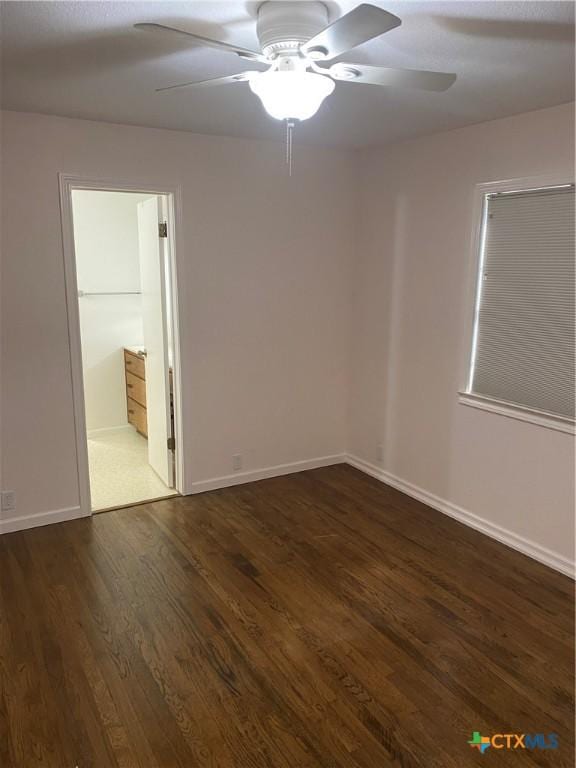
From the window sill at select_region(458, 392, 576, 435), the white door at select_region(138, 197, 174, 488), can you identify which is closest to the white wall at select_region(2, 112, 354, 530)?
the white door at select_region(138, 197, 174, 488)

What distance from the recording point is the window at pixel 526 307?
9.66 ft

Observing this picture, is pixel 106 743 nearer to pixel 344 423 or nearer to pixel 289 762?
pixel 289 762

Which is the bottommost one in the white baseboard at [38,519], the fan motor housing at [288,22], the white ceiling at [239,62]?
the white baseboard at [38,519]

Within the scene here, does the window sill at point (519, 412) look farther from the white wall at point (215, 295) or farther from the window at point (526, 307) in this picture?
the white wall at point (215, 295)

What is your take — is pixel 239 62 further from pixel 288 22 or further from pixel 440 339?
pixel 440 339

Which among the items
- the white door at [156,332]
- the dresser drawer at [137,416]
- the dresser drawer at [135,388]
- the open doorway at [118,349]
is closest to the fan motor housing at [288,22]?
the white door at [156,332]

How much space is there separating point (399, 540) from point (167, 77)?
2.77 meters

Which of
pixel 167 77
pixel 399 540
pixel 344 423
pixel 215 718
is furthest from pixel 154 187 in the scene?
pixel 215 718

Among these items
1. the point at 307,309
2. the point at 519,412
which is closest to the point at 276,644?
the point at 519,412

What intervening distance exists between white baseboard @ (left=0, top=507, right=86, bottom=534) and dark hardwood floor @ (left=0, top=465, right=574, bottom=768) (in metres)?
0.06

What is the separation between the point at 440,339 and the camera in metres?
3.72

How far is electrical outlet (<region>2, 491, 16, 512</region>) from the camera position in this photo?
11.2 ft

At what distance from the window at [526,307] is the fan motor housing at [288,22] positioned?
68.2 inches

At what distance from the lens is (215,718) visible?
210 centimetres
